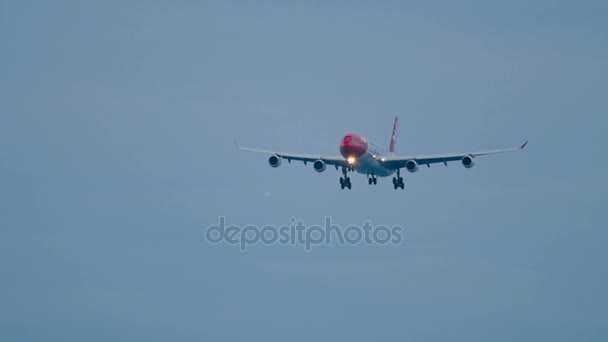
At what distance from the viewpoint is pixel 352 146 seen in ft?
389

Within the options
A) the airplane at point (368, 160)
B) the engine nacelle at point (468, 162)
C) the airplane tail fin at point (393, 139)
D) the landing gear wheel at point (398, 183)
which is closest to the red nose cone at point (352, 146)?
the airplane at point (368, 160)

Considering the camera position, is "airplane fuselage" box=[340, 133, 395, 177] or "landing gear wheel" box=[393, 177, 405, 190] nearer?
"airplane fuselage" box=[340, 133, 395, 177]

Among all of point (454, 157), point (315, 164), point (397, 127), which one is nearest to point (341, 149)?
point (315, 164)

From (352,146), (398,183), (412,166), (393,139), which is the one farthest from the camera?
(393,139)

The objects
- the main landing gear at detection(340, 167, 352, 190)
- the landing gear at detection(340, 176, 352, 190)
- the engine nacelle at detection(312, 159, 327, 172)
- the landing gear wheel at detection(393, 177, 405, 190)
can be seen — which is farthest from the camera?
the landing gear wheel at detection(393, 177, 405, 190)

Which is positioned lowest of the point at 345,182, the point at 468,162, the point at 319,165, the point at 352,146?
the point at 352,146

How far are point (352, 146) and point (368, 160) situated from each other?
12.1ft

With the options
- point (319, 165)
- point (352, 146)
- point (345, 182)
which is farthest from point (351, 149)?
point (345, 182)

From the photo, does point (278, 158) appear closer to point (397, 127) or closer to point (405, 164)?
point (405, 164)

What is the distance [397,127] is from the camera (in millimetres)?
159250

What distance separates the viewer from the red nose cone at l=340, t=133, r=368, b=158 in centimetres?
11844

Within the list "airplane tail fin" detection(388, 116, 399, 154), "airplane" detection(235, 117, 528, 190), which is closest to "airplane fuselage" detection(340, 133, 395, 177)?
"airplane" detection(235, 117, 528, 190)

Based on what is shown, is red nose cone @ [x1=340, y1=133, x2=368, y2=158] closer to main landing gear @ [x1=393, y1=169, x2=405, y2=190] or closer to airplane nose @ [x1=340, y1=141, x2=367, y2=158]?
airplane nose @ [x1=340, y1=141, x2=367, y2=158]

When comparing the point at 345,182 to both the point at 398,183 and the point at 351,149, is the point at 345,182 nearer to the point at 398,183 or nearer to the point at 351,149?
the point at 398,183
